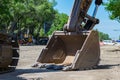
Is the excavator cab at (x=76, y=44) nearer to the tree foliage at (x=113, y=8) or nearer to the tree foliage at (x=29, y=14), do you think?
the tree foliage at (x=113, y=8)

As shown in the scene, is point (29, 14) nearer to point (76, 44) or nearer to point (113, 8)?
point (113, 8)

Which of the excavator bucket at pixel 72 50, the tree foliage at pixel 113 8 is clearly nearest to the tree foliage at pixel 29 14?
the tree foliage at pixel 113 8

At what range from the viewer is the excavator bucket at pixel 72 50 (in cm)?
1405

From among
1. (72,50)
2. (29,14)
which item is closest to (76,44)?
(72,50)

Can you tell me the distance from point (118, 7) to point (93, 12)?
23.6m

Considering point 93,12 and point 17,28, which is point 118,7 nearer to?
point 93,12

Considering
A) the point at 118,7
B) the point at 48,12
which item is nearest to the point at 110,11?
the point at 118,7

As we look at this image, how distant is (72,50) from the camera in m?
15.9

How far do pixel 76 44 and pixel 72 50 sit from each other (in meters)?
0.39

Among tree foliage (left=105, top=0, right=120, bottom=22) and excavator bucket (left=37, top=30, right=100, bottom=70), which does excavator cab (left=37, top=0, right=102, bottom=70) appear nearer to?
excavator bucket (left=37, top=30, right=100, bottom=70)

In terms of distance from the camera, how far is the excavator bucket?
46.1 feet

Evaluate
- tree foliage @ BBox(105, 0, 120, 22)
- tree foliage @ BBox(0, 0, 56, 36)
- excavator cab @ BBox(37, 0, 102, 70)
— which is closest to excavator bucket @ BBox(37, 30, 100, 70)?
excavator cab @ BBox(37, 0, 102, 70)

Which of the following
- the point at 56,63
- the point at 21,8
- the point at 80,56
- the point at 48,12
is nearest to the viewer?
the point at 80,56

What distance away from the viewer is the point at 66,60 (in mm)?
15742
